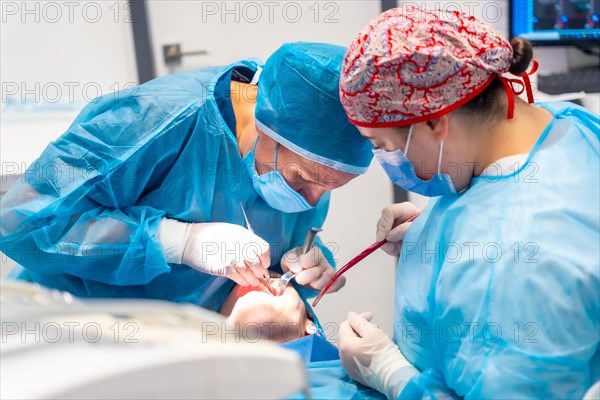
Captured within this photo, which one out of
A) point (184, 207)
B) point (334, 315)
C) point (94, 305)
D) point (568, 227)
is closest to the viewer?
point (94, 305)

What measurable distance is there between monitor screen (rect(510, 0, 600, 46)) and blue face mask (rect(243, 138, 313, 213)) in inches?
71.1

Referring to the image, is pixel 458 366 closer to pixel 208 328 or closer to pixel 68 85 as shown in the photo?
pixel 208 328

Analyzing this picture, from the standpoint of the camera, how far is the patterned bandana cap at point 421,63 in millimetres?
1214

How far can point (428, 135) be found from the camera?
130cm

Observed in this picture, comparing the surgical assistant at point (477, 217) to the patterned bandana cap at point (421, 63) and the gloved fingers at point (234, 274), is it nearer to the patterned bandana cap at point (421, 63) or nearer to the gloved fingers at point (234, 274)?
the patterned bandana cap at point (421, 63)

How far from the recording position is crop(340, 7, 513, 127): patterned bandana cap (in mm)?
1214

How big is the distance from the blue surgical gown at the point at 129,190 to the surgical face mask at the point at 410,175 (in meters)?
0.49

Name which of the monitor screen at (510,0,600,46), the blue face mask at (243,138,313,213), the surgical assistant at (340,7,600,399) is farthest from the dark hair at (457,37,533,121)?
the monitor screen at (510,0,600,46)

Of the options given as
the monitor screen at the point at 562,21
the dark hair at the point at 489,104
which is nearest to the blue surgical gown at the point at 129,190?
the dark hair at the point at 489,104

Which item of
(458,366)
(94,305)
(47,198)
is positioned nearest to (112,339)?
(94,305)

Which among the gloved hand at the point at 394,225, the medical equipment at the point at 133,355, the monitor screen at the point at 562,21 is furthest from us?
the monitor screen at the point at 562,21

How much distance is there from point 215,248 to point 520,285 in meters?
0.82

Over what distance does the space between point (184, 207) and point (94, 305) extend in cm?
112

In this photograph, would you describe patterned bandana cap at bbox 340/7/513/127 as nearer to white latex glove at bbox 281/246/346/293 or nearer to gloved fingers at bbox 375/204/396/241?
gloved fingers at bbox 375/204/396/241
